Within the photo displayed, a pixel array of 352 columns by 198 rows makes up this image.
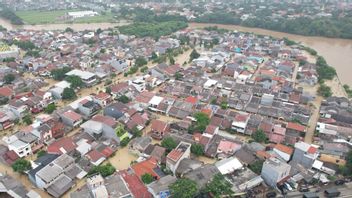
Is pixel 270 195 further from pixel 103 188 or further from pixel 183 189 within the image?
pixel 103 188

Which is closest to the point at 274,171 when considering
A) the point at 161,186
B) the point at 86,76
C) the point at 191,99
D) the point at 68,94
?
the point at 161,186

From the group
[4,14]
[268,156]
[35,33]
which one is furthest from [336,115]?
[4,14]

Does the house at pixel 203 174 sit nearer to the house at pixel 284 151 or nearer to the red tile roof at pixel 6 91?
the house at pixel 284 151

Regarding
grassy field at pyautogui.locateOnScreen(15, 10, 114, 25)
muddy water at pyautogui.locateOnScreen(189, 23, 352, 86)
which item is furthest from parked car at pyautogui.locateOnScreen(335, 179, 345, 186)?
grassy field at pyautogui.locateOnScreen(15, 10, 114, 25)

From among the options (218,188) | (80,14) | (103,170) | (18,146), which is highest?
(80,14)

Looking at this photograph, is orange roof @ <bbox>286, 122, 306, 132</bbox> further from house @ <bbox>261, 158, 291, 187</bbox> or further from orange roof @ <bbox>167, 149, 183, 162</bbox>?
orange roof @ <bbox>167, 149, 183, 162</bbox>

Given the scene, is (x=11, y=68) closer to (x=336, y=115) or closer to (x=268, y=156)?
(x=268, y=156)
